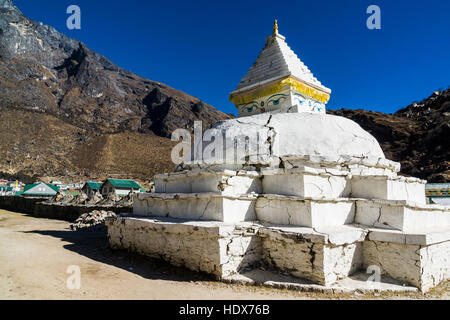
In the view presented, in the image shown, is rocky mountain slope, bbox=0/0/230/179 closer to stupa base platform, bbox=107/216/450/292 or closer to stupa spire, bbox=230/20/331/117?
stupa spire, bbox=230/20/331/117

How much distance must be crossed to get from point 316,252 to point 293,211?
0.82 meters

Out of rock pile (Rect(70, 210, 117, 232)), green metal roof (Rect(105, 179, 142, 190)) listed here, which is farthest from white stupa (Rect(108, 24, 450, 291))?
green metal roof (Rect(105, 179, 142, 190))

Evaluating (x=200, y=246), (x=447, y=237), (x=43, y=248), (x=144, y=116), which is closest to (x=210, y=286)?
(x=200, y=246)

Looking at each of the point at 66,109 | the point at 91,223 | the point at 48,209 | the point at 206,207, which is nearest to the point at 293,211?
the point at 206,207

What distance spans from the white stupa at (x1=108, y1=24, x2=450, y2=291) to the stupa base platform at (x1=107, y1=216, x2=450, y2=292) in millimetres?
15

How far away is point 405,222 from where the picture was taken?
4074mm

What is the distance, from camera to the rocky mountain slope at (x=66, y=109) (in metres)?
55.4

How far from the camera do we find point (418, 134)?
1447 inches

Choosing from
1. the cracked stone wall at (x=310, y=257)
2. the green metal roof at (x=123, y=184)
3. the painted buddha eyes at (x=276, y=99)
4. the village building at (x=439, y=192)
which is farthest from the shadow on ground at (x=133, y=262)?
the green metal roof at (x=123, y=184)

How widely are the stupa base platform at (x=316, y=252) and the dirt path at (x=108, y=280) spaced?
0.23 metres

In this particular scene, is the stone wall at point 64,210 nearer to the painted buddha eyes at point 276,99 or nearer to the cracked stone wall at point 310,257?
the painted buddha eyes at point 276,99

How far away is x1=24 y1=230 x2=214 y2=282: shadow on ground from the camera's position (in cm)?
429

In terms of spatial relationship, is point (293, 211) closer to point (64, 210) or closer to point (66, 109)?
point (64, 210)
